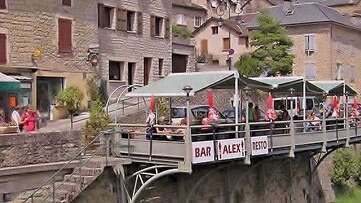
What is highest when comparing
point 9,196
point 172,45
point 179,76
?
point 172,45

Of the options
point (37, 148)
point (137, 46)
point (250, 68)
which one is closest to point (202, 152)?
point (37, 148)

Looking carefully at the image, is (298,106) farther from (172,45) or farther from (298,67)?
(298,67)

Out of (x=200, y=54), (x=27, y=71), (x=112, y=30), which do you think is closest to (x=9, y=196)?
(x=27, y=71)

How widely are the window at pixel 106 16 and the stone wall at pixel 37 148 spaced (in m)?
15.6

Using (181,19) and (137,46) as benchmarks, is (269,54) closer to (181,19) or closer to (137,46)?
(137,46)

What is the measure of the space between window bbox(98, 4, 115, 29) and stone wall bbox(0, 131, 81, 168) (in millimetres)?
15646

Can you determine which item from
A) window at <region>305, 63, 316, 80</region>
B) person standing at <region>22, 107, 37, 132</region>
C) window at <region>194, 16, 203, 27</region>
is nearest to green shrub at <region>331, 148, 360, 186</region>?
person standing at <region>22, 107, 37, 132</region>

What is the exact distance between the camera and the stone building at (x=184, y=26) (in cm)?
4253

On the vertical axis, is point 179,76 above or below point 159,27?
below

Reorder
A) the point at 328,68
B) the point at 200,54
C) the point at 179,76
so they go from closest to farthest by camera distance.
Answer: the point at 179,76 < the point at 328,68 < the point at 200,54

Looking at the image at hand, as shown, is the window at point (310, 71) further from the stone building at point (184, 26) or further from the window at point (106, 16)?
the window at point (106, 16)

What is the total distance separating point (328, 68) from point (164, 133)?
118ft

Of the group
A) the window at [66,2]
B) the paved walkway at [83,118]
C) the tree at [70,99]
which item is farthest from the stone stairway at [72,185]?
the window at [66,2]

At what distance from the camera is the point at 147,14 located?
37.9 meters
